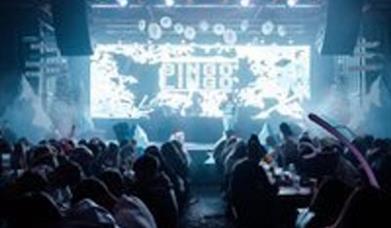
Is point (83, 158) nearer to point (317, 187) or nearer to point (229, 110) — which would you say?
point (317, 187)

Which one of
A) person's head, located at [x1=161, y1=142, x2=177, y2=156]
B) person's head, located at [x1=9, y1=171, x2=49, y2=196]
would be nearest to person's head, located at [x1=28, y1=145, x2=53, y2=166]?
person's head, located at [x1=161, y1=142, x2=177, y2=156]

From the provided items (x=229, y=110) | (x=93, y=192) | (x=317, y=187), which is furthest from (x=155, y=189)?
(x=229, y=110)

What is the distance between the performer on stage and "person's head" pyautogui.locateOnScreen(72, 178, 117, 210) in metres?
17.1

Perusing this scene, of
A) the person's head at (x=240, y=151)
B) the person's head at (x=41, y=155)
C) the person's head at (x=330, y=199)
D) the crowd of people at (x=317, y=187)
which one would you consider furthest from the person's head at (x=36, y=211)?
the person's head at (x=240, y=151)

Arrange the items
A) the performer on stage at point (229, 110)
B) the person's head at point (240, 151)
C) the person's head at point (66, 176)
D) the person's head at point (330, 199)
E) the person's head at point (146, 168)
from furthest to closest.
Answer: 1. the performer on stage at point (229, 110)
2. the person's head at point (240, 151)
3. the person's head at point (146, 168)
4. the person's head at point (66, 176)
5. the person's head at point (330, 199)

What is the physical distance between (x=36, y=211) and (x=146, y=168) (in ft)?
10.4

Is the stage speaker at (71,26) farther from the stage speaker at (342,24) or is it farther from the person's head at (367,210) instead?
the person's head at (367,210)

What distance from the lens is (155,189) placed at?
7.34 metres

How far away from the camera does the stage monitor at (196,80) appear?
74.3ft

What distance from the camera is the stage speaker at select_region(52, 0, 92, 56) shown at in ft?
44.4

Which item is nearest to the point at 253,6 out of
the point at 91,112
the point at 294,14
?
the point at 294,14

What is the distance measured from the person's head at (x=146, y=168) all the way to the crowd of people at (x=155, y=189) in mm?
10

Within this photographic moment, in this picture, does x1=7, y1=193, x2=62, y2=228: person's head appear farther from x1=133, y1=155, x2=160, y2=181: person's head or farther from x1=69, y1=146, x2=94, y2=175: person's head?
x1=69, y1=146, x2=94, y2=175: person's head

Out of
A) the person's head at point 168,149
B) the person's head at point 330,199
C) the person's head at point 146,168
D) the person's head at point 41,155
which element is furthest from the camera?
the person's head at point 168,149
